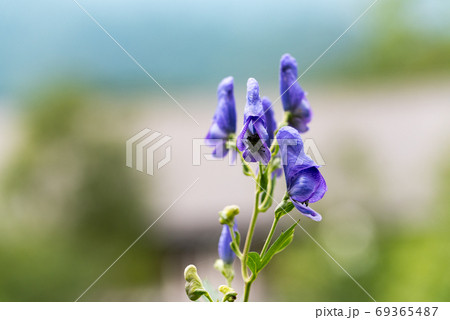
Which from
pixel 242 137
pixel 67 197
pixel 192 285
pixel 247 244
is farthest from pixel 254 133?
pixel 67 197

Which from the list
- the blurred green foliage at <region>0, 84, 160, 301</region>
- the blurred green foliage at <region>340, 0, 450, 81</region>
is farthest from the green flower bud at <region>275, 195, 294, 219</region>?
the blurred green foliage at <region>340, 0, 450, 81</region>

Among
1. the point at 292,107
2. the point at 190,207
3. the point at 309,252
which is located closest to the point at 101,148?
the point at 309,252

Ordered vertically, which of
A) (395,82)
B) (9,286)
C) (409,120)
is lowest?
(9,286)

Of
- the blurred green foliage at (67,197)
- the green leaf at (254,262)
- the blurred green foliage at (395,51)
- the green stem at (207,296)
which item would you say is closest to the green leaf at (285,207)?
the green leaf at (254,262)

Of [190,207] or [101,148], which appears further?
[190,207]

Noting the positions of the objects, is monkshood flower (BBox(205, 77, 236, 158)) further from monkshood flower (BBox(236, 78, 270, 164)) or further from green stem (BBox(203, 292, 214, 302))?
green stem (BBox(203, 292, 214, 302))

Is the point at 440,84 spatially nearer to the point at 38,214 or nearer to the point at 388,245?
the point at 388,245
